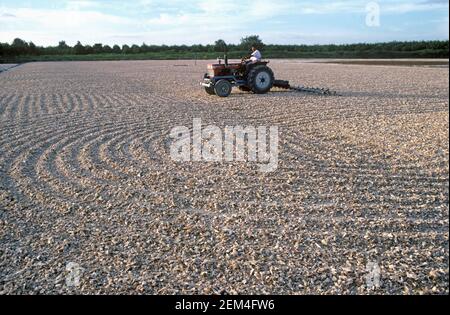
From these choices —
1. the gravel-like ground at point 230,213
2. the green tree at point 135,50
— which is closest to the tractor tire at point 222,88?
the gravel-like ground at point 230,213

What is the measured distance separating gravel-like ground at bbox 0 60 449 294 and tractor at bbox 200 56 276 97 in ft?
14.8

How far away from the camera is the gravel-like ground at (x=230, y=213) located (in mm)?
3092

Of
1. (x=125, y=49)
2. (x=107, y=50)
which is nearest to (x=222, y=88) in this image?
(x=125, y=49)

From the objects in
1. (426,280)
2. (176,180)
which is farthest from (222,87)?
(426,280)

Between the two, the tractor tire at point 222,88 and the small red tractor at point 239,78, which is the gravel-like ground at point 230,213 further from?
the small red tractor at point 239,78

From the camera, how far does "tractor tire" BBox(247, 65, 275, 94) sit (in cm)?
1245

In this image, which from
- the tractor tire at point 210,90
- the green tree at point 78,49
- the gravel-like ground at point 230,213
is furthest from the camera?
the green tree at point 78,49

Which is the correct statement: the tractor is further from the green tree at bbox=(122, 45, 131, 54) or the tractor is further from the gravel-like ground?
the green tree at bbox=(122, 45, 131, 54)

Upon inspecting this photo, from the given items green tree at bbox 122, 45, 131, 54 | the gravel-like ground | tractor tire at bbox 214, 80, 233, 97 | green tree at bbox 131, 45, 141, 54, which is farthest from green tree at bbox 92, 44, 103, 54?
the gravel-like ground

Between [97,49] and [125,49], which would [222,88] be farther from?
[97,49]

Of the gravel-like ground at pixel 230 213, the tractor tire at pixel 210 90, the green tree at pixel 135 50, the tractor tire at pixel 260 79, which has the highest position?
the green tree at pixel 135 50

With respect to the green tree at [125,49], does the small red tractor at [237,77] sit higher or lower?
lower

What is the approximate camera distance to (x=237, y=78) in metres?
12.6

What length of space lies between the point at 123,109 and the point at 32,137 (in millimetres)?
3242
